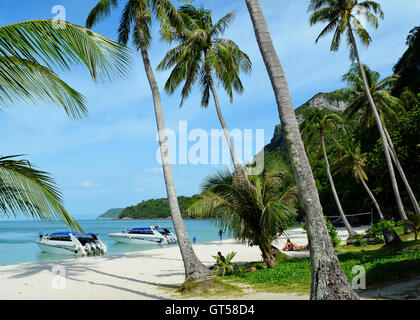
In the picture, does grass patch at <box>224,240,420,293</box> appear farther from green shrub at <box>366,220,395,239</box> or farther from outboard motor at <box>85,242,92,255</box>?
outboard motor at <box>85,242,92,255</box>

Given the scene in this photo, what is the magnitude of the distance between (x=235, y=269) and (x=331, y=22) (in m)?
16.7

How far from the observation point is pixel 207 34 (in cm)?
1698

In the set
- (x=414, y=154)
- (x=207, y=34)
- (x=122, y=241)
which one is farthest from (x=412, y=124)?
(x=122, y=241)

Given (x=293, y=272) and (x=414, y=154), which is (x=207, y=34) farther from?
(x=414, y=154)

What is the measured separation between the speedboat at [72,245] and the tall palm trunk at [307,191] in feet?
81.3

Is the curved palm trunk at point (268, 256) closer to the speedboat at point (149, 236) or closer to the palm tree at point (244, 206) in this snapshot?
the palm tree at point (244, 206)

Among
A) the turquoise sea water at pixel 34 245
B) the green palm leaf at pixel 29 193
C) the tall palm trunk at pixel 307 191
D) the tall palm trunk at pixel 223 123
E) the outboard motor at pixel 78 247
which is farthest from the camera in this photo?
the turquoise sea water at pixel 34 245

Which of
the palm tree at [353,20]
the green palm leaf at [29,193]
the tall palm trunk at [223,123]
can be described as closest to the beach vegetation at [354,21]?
the palm tree at [353,20]

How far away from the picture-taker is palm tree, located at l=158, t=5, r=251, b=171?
655 inches

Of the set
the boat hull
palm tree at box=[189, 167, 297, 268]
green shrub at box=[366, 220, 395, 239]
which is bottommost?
the boat hull

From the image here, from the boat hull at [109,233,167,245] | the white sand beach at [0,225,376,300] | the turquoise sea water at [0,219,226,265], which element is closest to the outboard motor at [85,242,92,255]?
the turquoise sea water at [0,219,226,265]

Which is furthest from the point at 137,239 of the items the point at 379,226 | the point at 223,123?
the point at 379,226

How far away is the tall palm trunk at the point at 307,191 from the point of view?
510cm

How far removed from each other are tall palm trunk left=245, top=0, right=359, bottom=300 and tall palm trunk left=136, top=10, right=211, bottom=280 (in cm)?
Answer: 509
